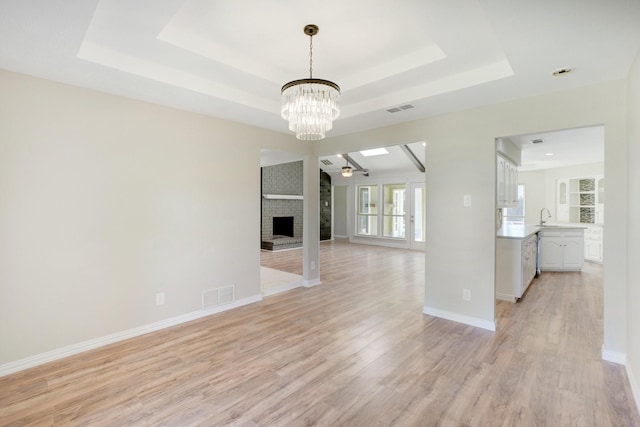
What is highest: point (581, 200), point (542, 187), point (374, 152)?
point (374, 152)

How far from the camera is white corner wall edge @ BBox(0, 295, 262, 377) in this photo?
2.43 metres

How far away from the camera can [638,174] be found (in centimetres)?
199

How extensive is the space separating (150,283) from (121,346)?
0.62m

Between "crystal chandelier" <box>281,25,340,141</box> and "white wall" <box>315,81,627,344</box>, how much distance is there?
176cm

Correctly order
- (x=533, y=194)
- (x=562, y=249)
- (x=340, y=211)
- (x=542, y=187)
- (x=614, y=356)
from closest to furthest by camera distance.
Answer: (x=614, y=356), (x=562, y=249), (x=542, y=187), (x=533, y=194), (x=340, y=211)

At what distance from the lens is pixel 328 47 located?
2.54 metres

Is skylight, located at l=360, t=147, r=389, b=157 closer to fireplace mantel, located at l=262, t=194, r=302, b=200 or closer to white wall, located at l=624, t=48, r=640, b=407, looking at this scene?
fireplace mantel, located at l=262, t=194, r=302, b=200

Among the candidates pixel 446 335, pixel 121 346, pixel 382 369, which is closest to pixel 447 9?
pixel 382 369

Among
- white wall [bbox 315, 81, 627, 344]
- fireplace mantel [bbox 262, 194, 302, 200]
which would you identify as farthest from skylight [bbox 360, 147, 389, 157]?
white wall [bbox 315, 81, 627, 344]

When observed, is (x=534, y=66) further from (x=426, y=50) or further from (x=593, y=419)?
(x=593, y=419)

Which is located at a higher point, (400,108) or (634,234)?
(400,108)

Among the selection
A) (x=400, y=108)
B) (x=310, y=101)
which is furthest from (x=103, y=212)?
(x=400, y=108)

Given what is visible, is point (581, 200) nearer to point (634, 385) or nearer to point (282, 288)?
point (634, 385)

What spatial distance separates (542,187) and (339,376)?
8553mm
